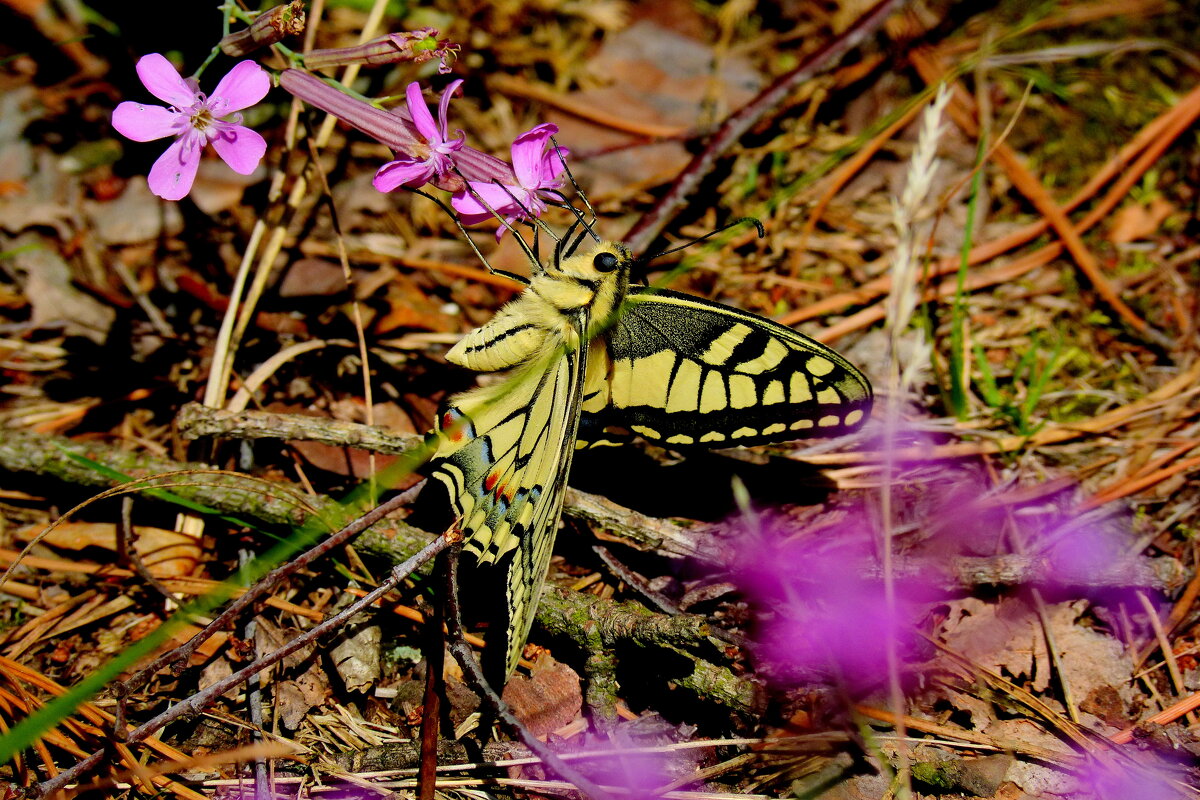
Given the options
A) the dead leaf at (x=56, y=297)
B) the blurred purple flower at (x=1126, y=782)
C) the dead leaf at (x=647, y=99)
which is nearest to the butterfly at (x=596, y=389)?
the blurred purple flower at (x=1126, y=782)

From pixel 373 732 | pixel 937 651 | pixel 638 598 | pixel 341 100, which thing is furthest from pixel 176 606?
pixel 937 651

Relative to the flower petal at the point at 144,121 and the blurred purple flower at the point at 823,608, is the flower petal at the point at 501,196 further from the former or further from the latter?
the blurred purple flower at the point at 823,608

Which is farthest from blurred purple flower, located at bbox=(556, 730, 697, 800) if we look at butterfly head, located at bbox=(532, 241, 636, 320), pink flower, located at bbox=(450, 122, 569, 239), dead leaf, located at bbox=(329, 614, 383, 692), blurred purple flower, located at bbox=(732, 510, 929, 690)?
pink flower, located at bbox=(450, 122, 569, 239)

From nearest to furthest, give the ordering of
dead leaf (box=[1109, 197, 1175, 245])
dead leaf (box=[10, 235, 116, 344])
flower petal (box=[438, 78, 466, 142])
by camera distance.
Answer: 1. flower petal (box=[438, 78, 466, 142])
2. dead leaf (box=[10, 235, 116, 344])
3. dead leaf (box=[1109, 197, 1175, 245])

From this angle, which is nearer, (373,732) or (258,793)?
(258,793)

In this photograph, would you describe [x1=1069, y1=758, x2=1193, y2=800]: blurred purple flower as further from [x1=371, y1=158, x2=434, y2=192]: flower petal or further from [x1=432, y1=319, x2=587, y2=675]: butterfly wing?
[x1=371, y1=158, x2=434, y2=192]: flower petal

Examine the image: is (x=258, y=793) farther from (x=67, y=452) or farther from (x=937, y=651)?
(x=937, y=651)
